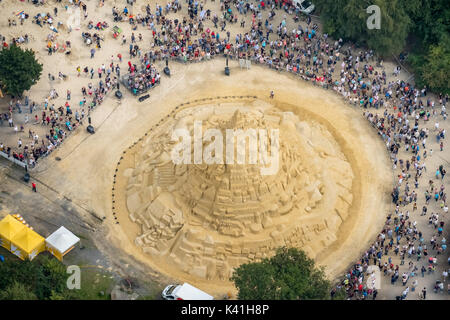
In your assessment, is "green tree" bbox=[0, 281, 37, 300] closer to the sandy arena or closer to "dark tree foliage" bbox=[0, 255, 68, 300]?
"dark tree foliage" bbox=[0, 255, 68, 300]

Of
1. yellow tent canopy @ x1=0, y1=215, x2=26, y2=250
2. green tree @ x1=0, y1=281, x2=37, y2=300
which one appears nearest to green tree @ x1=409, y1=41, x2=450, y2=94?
yellow tent canopy @ x1=0, y1=215, x2=26, y2=250

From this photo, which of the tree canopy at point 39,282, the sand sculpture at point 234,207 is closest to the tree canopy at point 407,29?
the sand sculpture at point 234,207

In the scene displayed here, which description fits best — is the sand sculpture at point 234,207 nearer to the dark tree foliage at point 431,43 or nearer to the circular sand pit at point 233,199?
the circular sand pit at point 233,199

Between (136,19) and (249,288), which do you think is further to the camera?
(136,19)

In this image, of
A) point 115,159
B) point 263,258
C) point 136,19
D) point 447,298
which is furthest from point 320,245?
point 136,19

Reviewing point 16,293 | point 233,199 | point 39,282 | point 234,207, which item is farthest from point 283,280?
point 16,293
